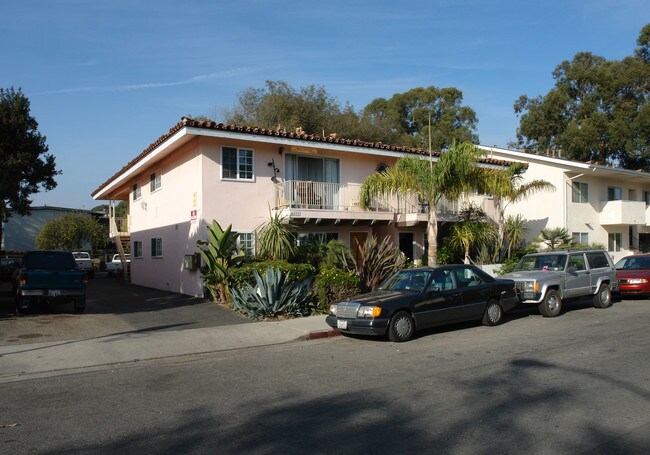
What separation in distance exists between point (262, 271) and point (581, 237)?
20436 millimetres

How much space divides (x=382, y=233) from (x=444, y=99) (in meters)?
31.2

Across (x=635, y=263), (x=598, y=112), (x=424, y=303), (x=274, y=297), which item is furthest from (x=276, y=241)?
(x=598, y=112)

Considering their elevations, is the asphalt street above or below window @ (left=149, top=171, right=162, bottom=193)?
below

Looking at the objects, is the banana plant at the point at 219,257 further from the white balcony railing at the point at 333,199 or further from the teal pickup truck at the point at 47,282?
the teal pickup truck at the point at 47,282

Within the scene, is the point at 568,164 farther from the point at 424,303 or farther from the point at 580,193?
the point at 424,303

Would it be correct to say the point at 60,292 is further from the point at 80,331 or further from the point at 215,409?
the point at 215,409

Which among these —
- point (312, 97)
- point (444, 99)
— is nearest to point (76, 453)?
point (312, 97)

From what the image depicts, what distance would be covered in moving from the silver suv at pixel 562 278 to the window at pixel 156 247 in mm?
13899

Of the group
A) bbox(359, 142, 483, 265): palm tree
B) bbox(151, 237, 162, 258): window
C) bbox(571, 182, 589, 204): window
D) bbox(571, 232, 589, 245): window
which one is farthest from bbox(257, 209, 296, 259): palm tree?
bbox(571, 182, 589, 204): window

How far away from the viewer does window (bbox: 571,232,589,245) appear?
2801cm

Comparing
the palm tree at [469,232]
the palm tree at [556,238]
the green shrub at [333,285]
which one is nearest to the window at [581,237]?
the palm tree at [556,238]

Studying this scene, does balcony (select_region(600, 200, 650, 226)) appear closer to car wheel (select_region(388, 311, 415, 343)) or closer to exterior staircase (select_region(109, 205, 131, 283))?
car wheel (select_region(388, 311, 415, 343))

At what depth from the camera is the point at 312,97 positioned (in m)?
39.3

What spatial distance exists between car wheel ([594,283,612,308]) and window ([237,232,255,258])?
10.6 meters
